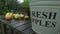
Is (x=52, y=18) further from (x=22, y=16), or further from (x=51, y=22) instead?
(x=22, y=16)

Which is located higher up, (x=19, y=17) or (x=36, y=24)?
(x=36, y=24)

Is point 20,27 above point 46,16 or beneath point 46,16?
beneath

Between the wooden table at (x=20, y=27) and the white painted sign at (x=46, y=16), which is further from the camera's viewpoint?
the wooden table at (x=20, y=27)

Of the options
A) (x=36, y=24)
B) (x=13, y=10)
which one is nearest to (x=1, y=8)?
(x=13, y=10)

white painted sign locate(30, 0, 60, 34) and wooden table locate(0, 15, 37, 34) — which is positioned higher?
white painted sign locate(30, 0, 60, 34)

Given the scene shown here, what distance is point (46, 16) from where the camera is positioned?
0.30m

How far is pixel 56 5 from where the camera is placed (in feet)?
0.95

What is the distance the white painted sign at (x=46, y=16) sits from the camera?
0.96 feet

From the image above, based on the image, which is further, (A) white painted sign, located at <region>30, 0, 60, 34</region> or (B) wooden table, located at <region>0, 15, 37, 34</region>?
(B) wooden table, located at <region>0, 15, 37, 34</region>

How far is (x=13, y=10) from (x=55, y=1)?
1.23 metres

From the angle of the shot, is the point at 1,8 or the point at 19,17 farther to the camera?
the point at 1,8

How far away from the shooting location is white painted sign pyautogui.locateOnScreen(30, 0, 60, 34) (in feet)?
0.96

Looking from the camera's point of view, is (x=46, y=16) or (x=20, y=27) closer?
(x=46, y=16)

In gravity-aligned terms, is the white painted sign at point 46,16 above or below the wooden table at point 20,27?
above
